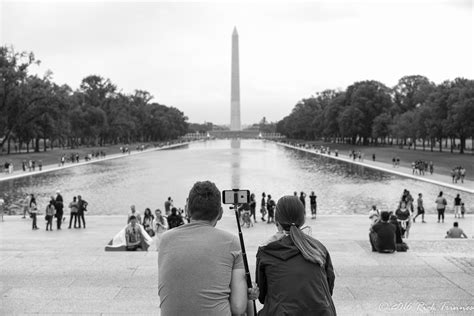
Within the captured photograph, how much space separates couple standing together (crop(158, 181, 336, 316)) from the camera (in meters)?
2.81

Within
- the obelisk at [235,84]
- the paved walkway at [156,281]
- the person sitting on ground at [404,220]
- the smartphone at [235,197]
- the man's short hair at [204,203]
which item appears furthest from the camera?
the obelisk at [235,84]

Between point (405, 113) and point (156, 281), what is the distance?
251ft

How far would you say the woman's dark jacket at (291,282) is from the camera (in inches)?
119

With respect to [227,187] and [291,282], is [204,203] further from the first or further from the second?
[227,187]

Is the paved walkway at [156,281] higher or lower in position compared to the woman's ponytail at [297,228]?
lower

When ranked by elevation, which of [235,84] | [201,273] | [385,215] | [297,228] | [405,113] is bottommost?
[385,215]

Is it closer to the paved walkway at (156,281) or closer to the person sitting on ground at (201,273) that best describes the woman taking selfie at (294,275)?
the person sitting on ground at (201,273)

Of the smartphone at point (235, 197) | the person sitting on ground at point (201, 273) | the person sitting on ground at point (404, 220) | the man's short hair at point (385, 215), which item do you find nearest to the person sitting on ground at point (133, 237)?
the man's short hair at point (385, 215)

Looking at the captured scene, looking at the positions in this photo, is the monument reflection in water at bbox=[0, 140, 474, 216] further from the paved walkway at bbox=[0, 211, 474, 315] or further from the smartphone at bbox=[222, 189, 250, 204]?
the smartphone at bbox=[222, 189, 250, 204]

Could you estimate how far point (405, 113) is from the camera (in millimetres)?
77438

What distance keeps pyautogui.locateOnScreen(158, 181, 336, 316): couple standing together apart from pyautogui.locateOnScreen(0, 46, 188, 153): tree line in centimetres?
6408

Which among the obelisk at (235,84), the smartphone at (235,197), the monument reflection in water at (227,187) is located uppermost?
the obelisk at (235,84)

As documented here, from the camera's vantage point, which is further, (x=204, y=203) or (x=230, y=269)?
(x=204, y=203)

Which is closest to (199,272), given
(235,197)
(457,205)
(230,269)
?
(230,269)
